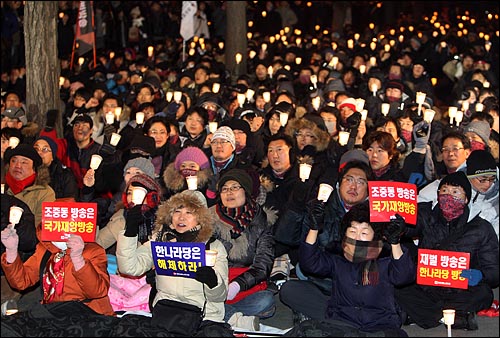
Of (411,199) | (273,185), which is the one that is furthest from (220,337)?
(273,185)

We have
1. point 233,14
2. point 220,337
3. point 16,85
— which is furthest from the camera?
point 233,14

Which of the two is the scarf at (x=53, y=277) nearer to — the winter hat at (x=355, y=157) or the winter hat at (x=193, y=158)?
the winter hat at (x=193, y=158)

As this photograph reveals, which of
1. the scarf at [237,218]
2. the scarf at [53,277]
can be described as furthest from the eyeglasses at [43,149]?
the scarf at [53,277]

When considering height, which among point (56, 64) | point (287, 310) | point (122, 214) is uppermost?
point (56, 64)

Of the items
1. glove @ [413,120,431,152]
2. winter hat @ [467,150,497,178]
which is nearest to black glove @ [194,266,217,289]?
winter hat @ [467,150,497,178]

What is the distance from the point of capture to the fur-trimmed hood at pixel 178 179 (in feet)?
29.5

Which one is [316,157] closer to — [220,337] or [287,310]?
[287,310]

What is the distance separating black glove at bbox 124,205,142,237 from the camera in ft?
22.4

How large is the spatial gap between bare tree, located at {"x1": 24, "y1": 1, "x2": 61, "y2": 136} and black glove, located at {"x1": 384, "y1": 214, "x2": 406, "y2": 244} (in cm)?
721

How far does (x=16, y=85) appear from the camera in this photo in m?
18.3

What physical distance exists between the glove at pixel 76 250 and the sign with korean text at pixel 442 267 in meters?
2.19

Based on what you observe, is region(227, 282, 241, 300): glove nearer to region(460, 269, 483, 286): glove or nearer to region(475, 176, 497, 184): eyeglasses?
region(460, 269, 483, 286): glove

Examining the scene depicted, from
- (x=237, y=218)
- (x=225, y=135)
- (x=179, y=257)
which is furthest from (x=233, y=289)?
(x=225, y=135)

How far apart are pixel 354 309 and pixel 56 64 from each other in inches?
291
